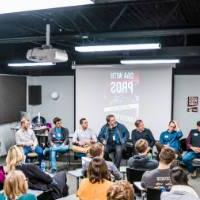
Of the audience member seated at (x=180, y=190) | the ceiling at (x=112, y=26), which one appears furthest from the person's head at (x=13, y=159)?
the audience member seated at (x=180, y=190)

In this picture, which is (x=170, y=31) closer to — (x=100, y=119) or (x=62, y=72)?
(x=100, y=119)

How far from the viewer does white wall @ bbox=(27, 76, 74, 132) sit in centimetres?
1047

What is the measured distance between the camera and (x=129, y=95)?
909cm

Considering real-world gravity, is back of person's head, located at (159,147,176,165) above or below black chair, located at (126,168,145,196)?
above

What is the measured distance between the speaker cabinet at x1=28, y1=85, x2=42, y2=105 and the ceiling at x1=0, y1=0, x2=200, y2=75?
134 centimetres

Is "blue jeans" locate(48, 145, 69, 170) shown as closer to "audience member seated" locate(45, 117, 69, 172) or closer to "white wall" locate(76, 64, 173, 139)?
"audience member seated" locate(45, 117, 69, 172)

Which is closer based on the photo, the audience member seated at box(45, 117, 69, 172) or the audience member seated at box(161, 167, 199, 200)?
the audience member seated at box(161, 167, 199, 200)

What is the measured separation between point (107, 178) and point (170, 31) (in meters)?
3.15

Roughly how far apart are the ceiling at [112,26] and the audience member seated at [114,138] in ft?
6.02

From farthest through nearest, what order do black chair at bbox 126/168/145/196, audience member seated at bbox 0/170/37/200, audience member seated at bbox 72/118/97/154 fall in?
audience member seated at bbox 72/118/97/154 < black chair at bbox 126/168/145/196 < audience member seated at bbox 0/170/37/200

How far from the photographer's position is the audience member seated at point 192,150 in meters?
7.43

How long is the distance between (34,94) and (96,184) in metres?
7.33

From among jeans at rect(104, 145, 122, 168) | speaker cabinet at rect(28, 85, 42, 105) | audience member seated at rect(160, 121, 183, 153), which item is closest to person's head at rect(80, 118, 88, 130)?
jeans at rect(104, 145, 122, 168)

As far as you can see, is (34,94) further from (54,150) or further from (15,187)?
(15,187)
